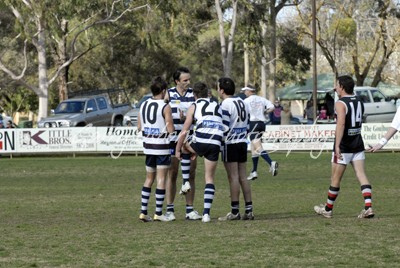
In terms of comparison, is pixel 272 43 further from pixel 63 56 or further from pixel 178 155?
pixel 178 155

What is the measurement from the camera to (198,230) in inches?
472

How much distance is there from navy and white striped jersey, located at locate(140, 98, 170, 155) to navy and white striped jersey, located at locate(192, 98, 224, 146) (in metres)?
0.48

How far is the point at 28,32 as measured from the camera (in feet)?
161

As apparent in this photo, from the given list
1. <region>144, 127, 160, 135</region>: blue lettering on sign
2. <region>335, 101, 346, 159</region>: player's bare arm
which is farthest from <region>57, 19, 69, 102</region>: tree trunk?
<region>335, 101, 346, 159</region>: player's bare arm

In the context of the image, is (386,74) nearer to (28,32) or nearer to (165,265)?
(28,32)

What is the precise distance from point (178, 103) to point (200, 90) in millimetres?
918

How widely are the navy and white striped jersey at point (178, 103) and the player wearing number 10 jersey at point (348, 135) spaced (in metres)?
2.10

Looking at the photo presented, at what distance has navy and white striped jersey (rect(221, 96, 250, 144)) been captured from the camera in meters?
13.0

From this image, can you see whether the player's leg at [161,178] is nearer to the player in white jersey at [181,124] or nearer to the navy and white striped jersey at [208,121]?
the player in white jersey at [181,124]

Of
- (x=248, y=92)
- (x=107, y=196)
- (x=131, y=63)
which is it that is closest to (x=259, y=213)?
(x=107, y=196)

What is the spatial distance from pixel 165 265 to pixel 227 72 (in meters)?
44.2

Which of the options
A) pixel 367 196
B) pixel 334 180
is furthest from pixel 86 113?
pixel 367 196

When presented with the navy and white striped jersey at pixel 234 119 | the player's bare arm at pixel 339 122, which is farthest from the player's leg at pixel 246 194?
the player's bare arm at pixel 339 122

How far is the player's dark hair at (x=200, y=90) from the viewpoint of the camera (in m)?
12.7
